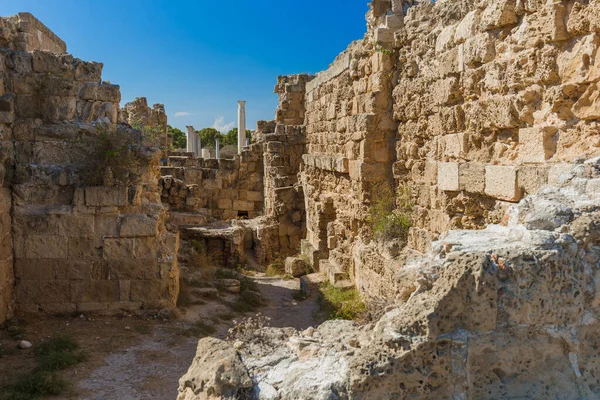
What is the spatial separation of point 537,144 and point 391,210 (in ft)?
11.5

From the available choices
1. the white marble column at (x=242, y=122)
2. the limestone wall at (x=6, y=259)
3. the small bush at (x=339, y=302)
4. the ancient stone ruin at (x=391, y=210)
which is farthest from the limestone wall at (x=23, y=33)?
the white marble column at (x=242, y=122)

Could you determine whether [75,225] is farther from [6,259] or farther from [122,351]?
[122,351]

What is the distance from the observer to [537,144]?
4.16 meters

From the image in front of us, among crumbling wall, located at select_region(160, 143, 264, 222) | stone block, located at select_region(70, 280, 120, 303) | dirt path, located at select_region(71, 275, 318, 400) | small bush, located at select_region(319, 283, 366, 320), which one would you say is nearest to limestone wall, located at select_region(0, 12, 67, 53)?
stone block, located at select_region(70, 280, 120, 303)

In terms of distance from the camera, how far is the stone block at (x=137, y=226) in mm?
6895

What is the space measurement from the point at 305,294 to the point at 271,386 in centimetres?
696

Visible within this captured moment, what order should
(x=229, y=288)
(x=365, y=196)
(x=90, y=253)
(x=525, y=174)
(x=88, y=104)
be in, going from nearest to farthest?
(x=525, y=174) < (x=90, y=253) < (x=88, y=104) < (x=365, y=196) < (x=229, y=288)

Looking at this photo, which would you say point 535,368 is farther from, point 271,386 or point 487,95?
point 487,95

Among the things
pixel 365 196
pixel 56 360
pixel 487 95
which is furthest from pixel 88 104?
pixel 487 95

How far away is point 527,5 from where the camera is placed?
429cm

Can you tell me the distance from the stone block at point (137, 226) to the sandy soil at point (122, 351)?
43.3 inches

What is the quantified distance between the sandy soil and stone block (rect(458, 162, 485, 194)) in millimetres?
3507

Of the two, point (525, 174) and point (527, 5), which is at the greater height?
point (527, 5)

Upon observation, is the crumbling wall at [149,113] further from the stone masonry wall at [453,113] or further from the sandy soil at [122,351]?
the sandy soil at [122,351]
